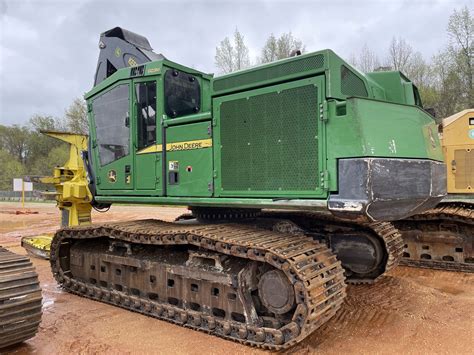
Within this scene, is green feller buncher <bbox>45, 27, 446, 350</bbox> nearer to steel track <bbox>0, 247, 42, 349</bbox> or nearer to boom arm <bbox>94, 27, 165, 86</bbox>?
boom arm <bbox>94, 27, 165, 86</bbox>

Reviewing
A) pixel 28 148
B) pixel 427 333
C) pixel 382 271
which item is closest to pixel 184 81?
pixel 382 271

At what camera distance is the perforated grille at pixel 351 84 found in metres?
4.04

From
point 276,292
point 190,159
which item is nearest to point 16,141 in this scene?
point 190,159

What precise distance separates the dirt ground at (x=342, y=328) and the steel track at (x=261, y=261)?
0.44 feet

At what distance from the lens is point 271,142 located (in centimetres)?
422

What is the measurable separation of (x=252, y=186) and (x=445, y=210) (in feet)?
15.8

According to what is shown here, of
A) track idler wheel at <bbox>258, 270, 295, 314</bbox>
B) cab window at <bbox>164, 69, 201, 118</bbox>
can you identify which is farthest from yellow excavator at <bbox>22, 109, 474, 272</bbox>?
track idler wheel at <bbox>258, 270, 295, 314</bbox>

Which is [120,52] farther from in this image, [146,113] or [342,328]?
[342,328]

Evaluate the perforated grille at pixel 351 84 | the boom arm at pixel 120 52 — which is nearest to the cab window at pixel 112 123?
the boom arm at pixel 120 52

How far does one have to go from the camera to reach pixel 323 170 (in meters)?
3.81

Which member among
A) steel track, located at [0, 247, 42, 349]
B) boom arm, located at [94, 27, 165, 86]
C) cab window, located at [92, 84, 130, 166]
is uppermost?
boom arm, located at [94, 27, 165, 86]

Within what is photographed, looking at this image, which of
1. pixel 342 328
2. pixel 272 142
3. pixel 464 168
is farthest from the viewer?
pixel 464 168

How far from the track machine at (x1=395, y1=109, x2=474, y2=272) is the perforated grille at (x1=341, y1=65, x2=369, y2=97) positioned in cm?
415

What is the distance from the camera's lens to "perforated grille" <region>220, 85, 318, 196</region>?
3946 mm
